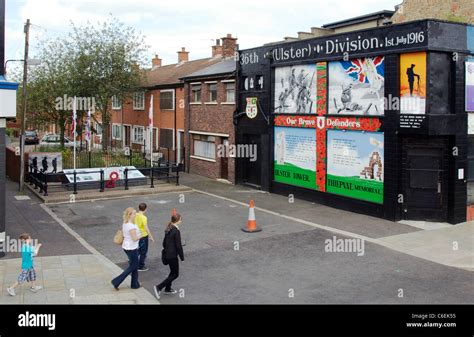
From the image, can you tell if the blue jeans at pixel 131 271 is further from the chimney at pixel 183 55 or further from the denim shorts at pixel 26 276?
the chimney at pixel 183 55

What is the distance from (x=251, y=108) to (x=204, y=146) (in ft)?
18.0

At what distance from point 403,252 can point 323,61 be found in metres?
9.11

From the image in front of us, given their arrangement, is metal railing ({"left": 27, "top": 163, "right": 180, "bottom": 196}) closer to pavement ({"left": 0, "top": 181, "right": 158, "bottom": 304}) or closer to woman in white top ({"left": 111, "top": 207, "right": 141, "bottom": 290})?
pavement ({"left": 0, "top": 181, "right": 158, "bottom": 304})

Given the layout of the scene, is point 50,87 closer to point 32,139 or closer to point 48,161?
point 48,161

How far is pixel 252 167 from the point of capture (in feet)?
82.1

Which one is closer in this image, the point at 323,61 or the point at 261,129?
the point at 323,61

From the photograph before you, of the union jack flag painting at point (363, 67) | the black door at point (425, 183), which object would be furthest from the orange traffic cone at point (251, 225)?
the union jack flag painting at point (363, 67)

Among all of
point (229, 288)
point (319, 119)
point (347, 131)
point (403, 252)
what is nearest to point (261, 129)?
point (319, 119)

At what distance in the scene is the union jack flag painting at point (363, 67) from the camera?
693 inches

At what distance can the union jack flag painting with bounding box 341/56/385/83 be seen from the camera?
1759 cm

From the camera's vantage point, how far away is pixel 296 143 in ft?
71.2

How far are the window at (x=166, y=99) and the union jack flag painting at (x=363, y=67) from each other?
16.5 metres

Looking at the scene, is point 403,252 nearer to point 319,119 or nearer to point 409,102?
point 409,102

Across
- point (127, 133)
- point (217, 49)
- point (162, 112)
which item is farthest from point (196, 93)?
point (127, 133)
